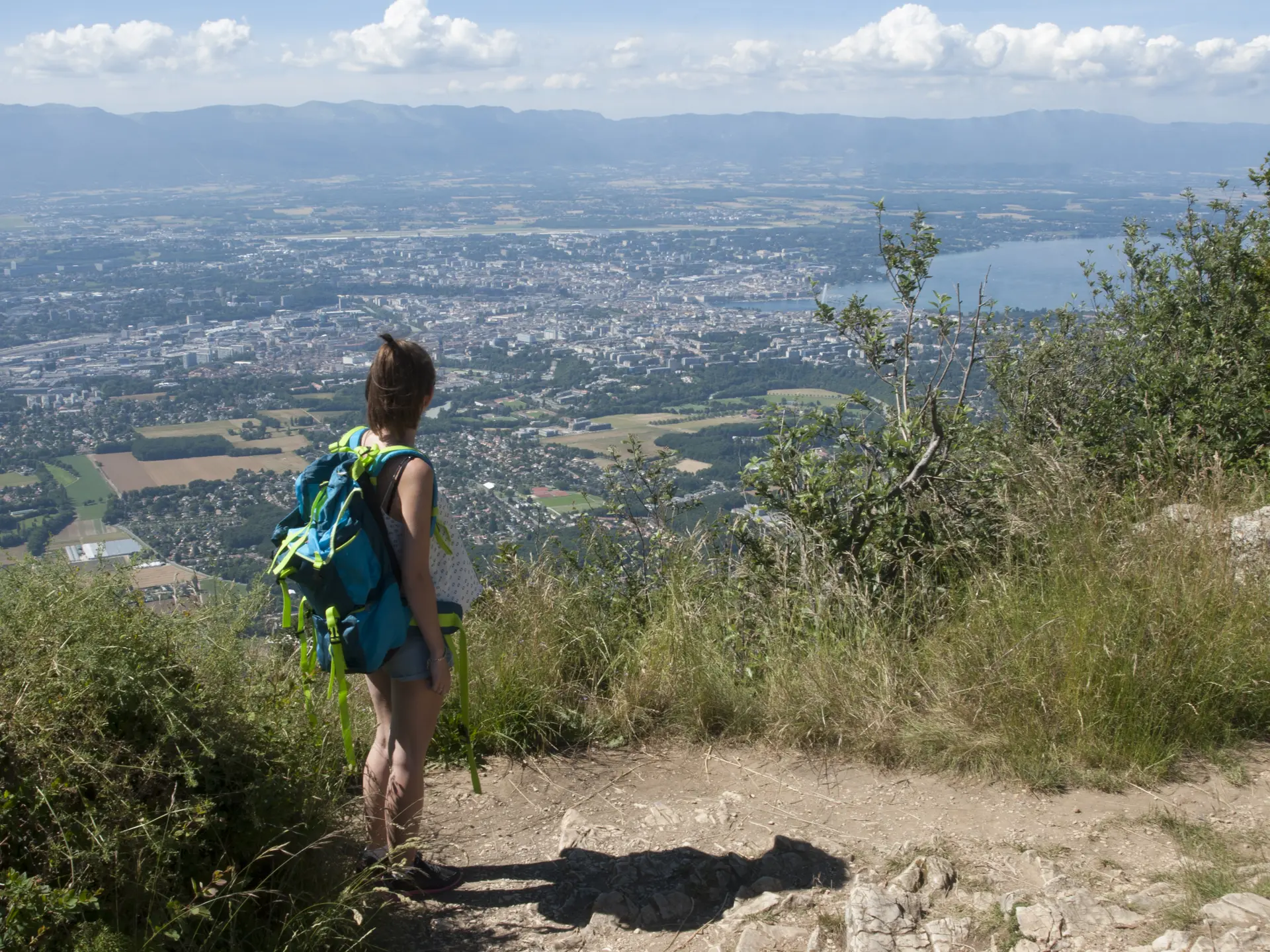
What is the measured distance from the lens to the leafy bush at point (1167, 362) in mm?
5320

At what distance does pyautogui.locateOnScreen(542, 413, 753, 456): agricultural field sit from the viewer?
18.9m

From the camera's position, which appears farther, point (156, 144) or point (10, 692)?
point (156, 144)

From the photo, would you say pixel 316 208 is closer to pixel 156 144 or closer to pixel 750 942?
pixel 156 144

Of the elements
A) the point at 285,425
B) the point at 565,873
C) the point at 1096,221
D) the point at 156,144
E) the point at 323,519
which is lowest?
the point at 285,425

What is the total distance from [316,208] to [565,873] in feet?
258

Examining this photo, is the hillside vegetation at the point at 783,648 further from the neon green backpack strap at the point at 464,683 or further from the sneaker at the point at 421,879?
the neon green backpack strap at the point at 464,683

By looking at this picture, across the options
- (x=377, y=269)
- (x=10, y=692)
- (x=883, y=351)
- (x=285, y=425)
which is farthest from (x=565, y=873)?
(x=377, y=269)

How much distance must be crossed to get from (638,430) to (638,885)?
57.8 ft

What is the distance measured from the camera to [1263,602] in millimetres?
3490

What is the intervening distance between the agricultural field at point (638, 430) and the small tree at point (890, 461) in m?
13.0

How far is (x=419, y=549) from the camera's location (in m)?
2.52

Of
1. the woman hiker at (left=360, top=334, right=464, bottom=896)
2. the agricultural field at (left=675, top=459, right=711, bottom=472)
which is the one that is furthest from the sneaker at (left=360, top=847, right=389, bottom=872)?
the agricultural field at (left=675, top=459, right=711, bottom=472)

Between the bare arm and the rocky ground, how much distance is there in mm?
792

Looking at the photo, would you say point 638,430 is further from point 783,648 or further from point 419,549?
point 419,549
